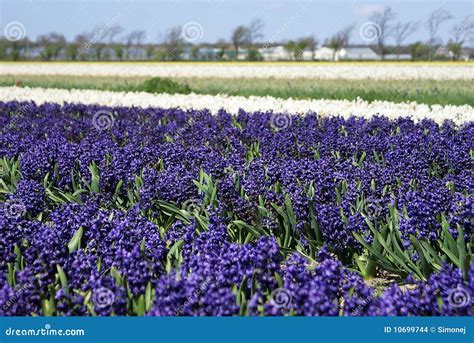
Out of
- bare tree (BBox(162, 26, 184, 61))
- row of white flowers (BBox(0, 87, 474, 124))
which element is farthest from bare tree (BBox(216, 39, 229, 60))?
row of white flowers (BBox(0, 87, 474, 124))

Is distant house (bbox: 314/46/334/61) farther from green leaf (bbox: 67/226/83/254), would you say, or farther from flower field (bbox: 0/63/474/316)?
green leaf (bbox: 67/226/83/254)

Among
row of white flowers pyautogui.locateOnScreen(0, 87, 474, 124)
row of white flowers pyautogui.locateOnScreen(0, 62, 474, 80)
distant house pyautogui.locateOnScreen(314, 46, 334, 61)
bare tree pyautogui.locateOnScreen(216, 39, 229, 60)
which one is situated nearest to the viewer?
row of white flowers pyautogui.locateOnScreen(0, 87, 474, 124)

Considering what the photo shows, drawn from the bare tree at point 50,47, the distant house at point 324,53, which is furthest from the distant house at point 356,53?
the bare tree at point 50,47

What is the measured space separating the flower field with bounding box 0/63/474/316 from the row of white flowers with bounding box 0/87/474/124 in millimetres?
1857

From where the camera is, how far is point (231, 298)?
3773mm

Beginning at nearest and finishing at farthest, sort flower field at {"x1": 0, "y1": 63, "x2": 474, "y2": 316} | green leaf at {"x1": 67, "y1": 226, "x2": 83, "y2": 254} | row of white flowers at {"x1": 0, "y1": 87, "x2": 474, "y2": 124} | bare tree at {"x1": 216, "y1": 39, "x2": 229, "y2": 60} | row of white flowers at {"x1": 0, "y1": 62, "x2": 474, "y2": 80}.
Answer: flower field at {"x1": 0, "y1": 63, "x2": 474, "y2": 316}, green leaf at {"x1": 67, "y1": 226, "x2": 83, "y2": 254}, row of white flowers at {"x1": 0, "y1": 87, "x2": 474, "y2": 124}, row of white flowers at {"x1": 0, "y1": 62, "x2": 474, "y2": 80}, bare tree at {"x1": 216, "y1": 39, "x2": 229, "y2": 60}

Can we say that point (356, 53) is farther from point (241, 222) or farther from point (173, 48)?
point (241, 222)

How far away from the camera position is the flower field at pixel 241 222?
3.99 metres

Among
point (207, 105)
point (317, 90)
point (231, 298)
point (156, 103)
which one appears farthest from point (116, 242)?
point (317, 90)

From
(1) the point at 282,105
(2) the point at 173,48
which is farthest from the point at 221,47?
(1) the point at 282,105

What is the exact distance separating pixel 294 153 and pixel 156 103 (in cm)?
819

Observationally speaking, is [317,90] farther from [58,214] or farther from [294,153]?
[58,214]

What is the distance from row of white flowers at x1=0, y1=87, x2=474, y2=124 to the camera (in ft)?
42.6

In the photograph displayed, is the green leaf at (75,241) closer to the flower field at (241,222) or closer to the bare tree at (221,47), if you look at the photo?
the flower field at (241,222)
